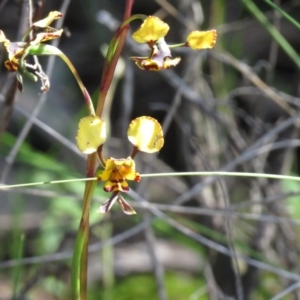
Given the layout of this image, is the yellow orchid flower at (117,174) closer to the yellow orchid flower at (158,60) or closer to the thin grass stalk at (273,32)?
the yellow orchid flower at (158,60)

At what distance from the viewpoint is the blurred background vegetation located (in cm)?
134

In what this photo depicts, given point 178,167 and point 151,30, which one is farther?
point 178,167

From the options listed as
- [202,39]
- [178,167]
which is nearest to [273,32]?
[202,39]

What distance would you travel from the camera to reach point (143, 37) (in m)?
0.63

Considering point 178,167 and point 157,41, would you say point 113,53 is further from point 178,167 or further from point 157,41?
point 178,167

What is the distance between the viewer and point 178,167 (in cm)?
222

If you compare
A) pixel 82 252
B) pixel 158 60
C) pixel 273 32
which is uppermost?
pixel 273 32

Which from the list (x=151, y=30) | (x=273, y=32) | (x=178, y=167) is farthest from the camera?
(x=178, y=167)

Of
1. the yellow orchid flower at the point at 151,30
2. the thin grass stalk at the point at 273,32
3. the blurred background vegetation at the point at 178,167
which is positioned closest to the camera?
the yellow orchid flower at the point at 151,30

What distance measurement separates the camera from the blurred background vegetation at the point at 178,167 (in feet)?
4.41

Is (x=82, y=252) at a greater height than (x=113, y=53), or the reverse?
(x=113, y=53)

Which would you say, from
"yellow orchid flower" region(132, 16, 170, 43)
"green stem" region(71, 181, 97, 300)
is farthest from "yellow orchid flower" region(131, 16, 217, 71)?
"green stem" region(71, 181, 97, 300)

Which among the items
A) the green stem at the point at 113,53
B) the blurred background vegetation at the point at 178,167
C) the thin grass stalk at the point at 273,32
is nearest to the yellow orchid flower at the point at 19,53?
the green stem at the point at 113,53

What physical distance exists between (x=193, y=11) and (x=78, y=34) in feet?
3.84
